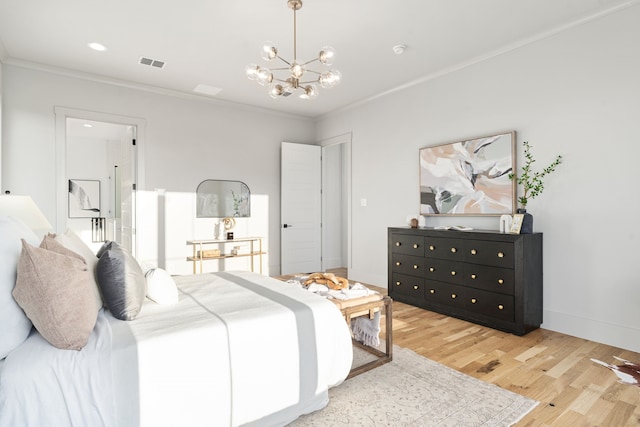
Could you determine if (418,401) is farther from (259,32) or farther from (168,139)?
(168,139)

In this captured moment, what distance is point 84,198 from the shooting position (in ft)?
24.5

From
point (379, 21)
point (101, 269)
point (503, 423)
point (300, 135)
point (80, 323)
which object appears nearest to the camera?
point (80, 323)

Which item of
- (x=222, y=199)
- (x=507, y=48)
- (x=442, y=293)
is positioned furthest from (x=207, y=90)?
(x=442, y=293)

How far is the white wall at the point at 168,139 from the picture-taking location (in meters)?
3.94

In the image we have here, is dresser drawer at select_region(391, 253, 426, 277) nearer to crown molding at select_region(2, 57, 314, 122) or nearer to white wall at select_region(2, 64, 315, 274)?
white wall at select_region(2, 64, 315, 274)

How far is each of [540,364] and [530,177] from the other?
5.72ft

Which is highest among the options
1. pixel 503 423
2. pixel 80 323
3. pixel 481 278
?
pixel 80 323

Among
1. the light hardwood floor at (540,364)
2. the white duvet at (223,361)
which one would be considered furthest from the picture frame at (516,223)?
the white duvet at (223,361)

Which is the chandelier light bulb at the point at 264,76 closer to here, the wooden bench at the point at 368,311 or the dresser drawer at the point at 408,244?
the wooden bench at the point at 368,311

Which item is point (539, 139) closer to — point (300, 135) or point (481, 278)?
point (481, 278)

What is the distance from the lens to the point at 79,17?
299 centimetres

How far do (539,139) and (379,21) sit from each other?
1.89 meters

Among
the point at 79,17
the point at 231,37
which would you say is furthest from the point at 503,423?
the point at 79,17

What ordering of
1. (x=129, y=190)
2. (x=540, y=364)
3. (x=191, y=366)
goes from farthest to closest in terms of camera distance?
(x=129, y=190), (x=540, y=364), (x=191, y=366)
